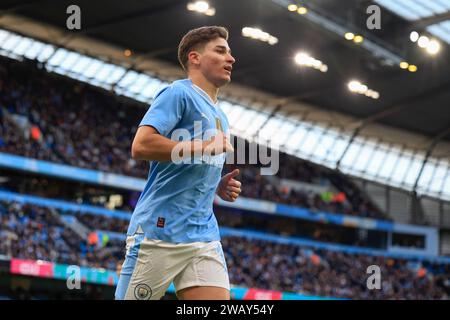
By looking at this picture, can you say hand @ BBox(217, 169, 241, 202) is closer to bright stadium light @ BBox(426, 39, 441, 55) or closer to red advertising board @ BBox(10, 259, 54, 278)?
red advertising board @ BBox(10, 259, 54, 278)

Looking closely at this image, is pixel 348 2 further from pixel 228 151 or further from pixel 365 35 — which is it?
pixel 228 151

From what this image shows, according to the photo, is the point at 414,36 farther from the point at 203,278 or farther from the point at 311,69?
the point at 203,278

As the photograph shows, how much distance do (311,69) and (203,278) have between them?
35632mm

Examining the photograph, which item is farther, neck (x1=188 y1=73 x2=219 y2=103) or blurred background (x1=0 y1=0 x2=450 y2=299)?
blurred background (x1=0 y1=0 x2=450 y2=299)

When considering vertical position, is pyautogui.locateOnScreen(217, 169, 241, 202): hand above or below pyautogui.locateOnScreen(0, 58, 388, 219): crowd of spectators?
below

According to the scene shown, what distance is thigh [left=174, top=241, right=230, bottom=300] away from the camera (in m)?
3.98

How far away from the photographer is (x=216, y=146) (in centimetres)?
377

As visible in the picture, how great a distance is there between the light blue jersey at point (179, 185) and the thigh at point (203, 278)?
A: 0.31 feet

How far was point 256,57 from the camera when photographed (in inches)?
1512

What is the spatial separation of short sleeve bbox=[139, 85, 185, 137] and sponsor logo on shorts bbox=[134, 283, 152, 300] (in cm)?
76

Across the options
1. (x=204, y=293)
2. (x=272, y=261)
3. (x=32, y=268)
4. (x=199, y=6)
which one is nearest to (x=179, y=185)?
(x=204, y=293)

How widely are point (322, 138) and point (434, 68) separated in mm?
12048

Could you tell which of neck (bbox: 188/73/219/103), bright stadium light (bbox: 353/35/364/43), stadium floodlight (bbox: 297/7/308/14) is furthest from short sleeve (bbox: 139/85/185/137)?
bright stadium light (bbox: 353/35/364/43)

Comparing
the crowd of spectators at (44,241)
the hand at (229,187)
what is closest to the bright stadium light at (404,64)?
the crowd of spectators at (44,241)
